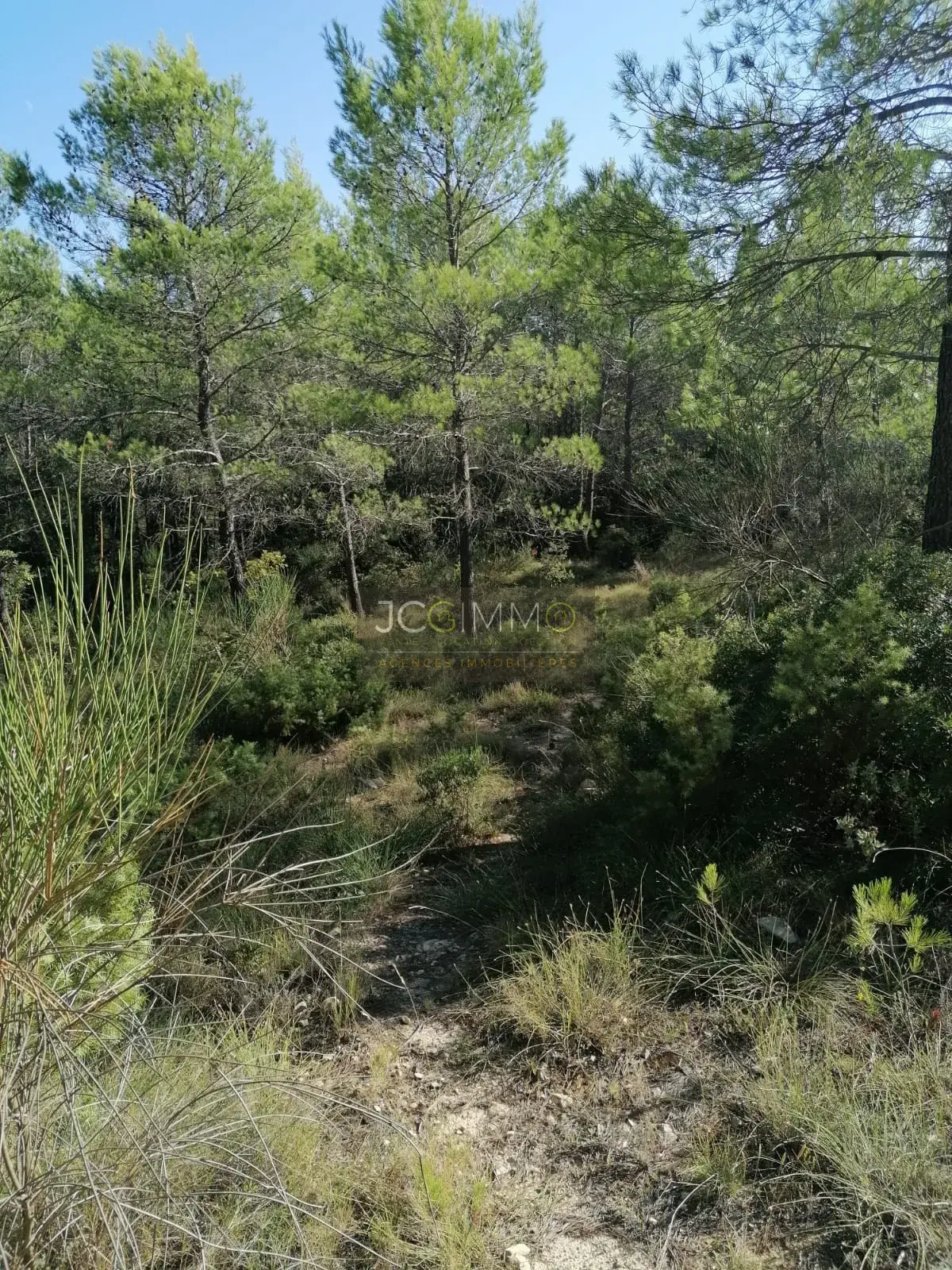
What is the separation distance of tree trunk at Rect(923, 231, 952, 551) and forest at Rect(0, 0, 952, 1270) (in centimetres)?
3

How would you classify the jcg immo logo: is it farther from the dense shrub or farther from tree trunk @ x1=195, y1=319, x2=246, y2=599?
the dense shrub

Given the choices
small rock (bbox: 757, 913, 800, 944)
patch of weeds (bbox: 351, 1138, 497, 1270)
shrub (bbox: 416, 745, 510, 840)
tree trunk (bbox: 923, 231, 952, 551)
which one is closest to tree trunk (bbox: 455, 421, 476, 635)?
shrub (bbox: 416, 745, 510, 840)

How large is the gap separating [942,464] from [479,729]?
4.67m

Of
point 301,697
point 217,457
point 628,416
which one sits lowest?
point 301,697

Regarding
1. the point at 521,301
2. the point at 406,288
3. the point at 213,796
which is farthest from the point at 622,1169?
the point at 521,301

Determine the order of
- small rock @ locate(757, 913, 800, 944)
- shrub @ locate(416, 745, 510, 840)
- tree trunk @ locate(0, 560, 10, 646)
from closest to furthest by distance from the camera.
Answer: tree trunk @ locate(0, 560, 10, 646) < small rock @ locate(757, 913, 800, 944) < shrub @ locate(416, 745, 510, 840)

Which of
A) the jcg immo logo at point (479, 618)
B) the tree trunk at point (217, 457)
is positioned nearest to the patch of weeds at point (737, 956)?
the jcg immo logo at point (479, 618)

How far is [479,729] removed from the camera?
7.71m

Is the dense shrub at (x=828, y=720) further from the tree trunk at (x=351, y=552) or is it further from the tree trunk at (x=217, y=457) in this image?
the tree trunk at (x=351, y=552)

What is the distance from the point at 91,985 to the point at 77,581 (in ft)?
4.33

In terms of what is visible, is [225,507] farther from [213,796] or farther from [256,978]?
[256,978]

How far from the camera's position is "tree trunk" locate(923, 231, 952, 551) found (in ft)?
16.8

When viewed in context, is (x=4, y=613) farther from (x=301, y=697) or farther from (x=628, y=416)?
(x=628, y=416)

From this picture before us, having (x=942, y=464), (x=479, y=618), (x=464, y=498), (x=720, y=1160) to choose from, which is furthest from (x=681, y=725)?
(x=479, y=618)
